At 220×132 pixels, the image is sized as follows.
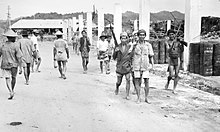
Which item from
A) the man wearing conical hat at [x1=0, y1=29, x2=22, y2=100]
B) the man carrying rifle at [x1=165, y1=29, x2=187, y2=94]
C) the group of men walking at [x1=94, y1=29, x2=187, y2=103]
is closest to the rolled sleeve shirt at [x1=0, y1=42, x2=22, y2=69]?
the man wearing conical hat at [x1=0, y1=29, x2=22, y2=100]

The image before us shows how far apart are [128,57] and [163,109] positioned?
5.64 feet

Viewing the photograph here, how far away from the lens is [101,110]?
6.96 meters

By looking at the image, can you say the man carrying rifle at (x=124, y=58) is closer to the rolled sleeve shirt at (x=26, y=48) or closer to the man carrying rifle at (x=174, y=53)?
the man carrying rifle at (x=174, y=53)

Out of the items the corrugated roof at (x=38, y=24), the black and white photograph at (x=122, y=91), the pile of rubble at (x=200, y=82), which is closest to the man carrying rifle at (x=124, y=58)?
the black and white photograph at (x=122, y=91)

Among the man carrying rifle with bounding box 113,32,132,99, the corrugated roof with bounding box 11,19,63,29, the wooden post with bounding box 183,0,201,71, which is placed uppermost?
the corrugated roof with bounding box 11,19,63,29

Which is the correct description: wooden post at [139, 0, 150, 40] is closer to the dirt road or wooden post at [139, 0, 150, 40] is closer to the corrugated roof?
the dirt road

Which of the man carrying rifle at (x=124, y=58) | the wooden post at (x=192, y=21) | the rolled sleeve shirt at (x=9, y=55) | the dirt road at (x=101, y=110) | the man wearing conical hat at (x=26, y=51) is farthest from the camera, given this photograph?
the wooden post at (x=192, y=21)

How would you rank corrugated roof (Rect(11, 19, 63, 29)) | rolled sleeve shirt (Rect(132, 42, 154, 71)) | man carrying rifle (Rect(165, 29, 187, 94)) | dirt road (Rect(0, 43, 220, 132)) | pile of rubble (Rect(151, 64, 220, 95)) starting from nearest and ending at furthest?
dirt road (Rect(0, 43, 220, 132)) → rolled sleeve shirt (Rect(132, 42, 154, 71)) → man carrying rifle (Rect(165, 29, 187, 94)) → pile of rubble (Rect(151, 64, 220, 95)) → corrugated roof (Rect(11, 19, 63, 29))

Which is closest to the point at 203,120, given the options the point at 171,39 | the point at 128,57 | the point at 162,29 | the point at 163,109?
the point at 163,109

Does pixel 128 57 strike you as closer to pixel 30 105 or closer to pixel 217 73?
pixel 30 105

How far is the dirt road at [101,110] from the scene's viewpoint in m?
5.80

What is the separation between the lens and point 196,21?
13227 millimetres

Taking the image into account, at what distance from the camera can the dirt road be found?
580 centimetres

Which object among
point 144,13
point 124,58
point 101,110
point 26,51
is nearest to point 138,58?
point 124,58
